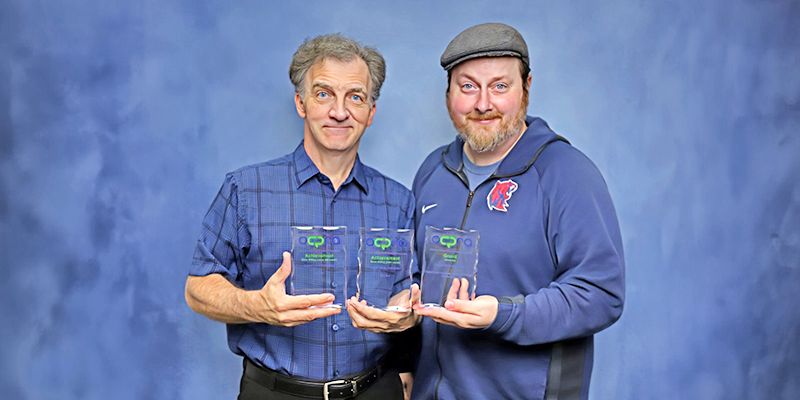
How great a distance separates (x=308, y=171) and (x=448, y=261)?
665 mm

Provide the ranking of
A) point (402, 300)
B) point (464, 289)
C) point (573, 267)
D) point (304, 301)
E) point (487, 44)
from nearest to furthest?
point (304, 301) → point (464, 289) → point (573, 267) → point (402, 300) → point (487, 44)

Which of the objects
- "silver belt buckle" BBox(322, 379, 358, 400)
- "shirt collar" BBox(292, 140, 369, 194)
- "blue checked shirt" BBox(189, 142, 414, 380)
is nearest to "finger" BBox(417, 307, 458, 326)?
"blue checked shirt" BBox(189, 142, 414, 380)

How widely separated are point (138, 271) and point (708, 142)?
3.18 meters

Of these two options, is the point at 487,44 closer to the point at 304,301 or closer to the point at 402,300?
the point at 402,300

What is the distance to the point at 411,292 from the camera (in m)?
2.28

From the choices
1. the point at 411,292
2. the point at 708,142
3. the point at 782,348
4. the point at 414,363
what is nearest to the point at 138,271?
the point at 414,363

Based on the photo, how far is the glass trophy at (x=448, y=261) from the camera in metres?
2.27

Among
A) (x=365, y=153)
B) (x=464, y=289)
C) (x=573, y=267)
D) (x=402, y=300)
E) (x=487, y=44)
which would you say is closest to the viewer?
(x=464, y=289)

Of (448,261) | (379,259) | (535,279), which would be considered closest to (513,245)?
(535,279)

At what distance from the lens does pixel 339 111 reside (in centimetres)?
255

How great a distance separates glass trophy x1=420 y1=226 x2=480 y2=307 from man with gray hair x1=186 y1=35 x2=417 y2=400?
140mm

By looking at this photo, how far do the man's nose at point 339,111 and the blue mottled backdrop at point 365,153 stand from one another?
1203mm

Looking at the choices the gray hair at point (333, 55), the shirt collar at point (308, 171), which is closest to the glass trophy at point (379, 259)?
the shirt collar at point (308, 171)

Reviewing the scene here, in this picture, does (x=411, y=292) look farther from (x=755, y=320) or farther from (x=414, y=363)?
(x=755, y=320)
